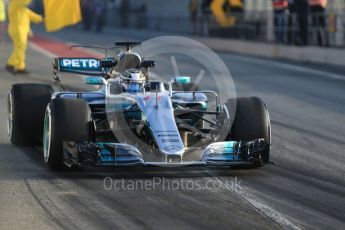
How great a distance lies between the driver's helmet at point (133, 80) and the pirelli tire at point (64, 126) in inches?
34.8

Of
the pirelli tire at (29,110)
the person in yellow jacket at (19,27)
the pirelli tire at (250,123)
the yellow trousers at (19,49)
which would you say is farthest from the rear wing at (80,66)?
the yellow trousers at (19,49)

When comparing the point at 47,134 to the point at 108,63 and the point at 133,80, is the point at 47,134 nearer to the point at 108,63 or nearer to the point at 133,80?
the point at 133,80

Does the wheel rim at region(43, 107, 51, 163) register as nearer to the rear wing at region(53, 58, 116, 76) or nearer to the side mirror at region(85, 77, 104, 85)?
the side mirror at region(85, 77, 104, 85)

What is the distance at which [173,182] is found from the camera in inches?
344

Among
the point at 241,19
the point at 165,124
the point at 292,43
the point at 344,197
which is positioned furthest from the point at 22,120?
the point at 241,19

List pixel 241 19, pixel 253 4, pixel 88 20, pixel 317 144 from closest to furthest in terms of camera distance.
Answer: pixel 317 144, pixel 241 19, pixel 253 4, pixel 88 20

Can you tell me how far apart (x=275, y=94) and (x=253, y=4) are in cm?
1544

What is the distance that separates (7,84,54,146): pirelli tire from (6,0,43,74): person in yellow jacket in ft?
29.7

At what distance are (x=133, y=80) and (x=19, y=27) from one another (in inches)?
409

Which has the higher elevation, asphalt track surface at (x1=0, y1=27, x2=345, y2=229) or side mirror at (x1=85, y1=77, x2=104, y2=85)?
side mirror at (x1=85, y1=77, x2=104, y2=85)

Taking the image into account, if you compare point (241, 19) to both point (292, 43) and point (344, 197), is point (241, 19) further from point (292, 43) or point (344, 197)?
point (344, 197)

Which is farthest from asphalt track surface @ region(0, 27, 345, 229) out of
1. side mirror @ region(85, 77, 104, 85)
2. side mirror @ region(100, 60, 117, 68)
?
side mirror @ region(100, 60, 117, 68)

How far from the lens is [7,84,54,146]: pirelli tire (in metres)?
10.4

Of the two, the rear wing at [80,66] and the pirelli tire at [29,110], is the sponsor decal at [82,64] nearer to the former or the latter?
the rear wing at [80,66]
